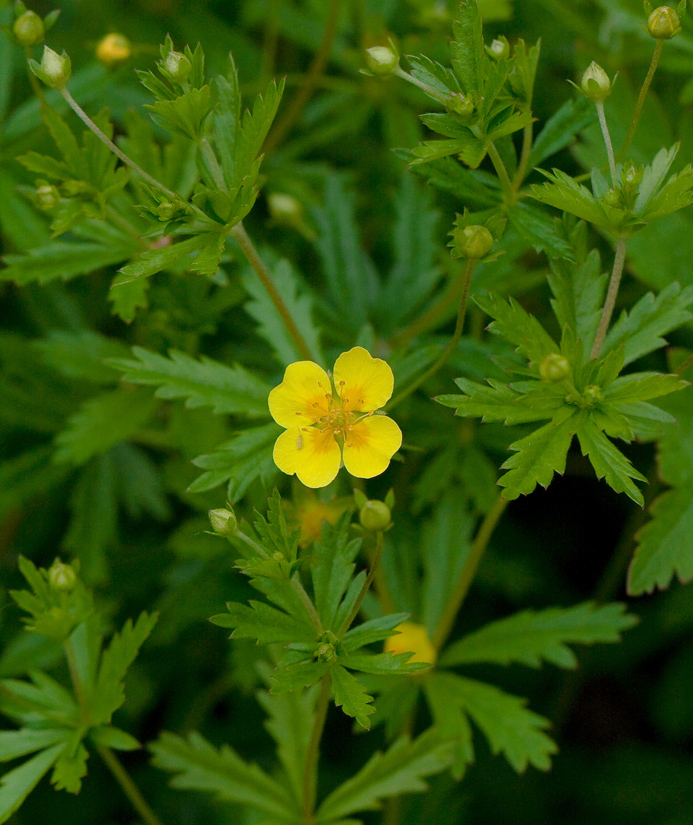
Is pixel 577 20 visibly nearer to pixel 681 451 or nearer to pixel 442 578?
pixel 681 451

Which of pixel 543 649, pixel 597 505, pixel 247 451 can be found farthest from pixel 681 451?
pixel 247 451

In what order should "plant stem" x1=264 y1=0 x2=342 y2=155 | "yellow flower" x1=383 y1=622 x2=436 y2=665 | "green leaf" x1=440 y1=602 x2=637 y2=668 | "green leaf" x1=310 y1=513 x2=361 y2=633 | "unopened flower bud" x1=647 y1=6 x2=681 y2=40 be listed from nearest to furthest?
"unopened flower bud" x1=647 y1=6 x2=681 y2=40 < "green leaf" x1=310 y1=513 x2=361 y2=633 < "green leaf" x1=440 y1=602 x2=637 y2=668 < "yellow flower" x1=383 y1=622 x2=436 y2=665 < "plant stem" x1=264 y1=0 x2=342 y2=155

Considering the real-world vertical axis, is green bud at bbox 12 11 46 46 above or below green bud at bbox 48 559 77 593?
above

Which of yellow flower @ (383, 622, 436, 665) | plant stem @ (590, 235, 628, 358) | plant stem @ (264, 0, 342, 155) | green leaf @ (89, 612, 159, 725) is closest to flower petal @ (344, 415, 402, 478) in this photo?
plant stem @ (590, 235, 628, 358)

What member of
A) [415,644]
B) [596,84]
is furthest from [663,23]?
[415,644]

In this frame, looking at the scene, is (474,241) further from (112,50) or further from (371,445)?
(112,50)

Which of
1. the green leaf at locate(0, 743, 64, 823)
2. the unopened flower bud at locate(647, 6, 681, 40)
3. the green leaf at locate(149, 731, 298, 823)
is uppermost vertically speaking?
the unopened flower bud at locate(647, 6, 681, 40)

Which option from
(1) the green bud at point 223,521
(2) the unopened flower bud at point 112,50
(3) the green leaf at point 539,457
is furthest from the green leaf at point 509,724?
(2) the unopened flower bud at point 112,50

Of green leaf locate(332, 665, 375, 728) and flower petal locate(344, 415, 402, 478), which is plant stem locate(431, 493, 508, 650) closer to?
flower petal locate(344, 415, 402, 478)
